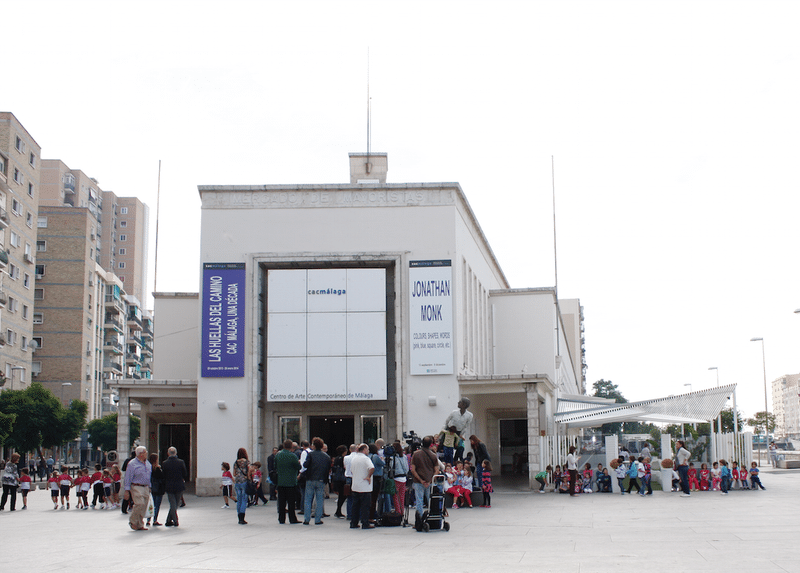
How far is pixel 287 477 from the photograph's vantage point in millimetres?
16609

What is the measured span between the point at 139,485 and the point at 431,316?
1297cm

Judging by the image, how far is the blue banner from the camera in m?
27.2

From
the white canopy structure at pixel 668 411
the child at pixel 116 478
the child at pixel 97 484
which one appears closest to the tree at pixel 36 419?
the child at pixel 97 484

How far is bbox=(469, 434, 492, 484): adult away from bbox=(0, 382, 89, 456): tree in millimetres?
41883

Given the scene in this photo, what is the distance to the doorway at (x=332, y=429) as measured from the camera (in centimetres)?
2833

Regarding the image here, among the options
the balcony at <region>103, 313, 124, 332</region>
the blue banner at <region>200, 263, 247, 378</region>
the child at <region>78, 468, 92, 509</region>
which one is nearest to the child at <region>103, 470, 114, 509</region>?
the child at <region>78, 468, 92, 509</region>

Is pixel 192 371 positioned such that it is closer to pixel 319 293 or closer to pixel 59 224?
pixel 319 293

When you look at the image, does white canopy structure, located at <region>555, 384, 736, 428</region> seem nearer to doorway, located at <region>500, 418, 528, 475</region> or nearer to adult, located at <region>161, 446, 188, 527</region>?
doorway, located at <region>500, 418, 528, 475</region>

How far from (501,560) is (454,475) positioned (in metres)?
9.16

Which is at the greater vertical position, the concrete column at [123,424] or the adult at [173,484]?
the concrete column at [123,424]

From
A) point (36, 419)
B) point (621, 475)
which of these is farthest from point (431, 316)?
point (36, 419)

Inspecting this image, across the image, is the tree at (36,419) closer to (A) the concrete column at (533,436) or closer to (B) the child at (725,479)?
(A) the concrete column at (533,436)

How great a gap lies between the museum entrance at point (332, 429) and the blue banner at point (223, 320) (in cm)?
307

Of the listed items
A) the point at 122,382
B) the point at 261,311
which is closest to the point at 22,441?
the point at 122,382
